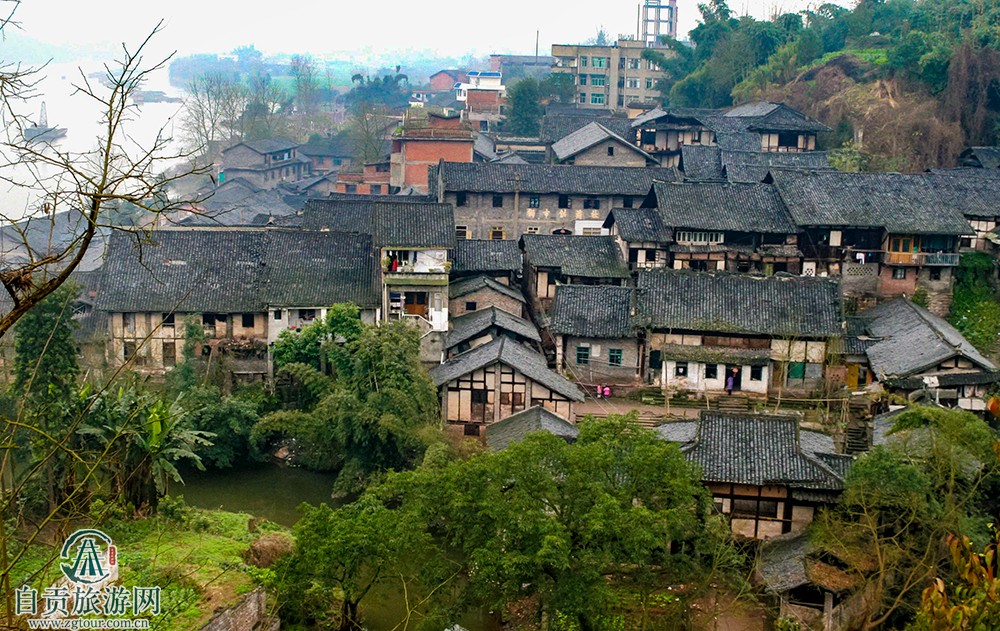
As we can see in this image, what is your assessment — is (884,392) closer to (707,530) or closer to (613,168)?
(707,530)

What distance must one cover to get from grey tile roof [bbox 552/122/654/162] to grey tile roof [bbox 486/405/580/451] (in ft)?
67.9

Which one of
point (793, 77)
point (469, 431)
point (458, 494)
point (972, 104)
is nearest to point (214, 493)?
point (469, 431)

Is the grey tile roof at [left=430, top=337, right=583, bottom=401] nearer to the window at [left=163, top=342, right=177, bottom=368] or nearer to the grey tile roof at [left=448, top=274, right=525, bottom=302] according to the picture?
the grey tile roof at [left=448, top=274, right=525, bottom=302]

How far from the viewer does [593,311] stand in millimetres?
29016

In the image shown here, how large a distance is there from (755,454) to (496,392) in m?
7.81

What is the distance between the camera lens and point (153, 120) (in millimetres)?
116000

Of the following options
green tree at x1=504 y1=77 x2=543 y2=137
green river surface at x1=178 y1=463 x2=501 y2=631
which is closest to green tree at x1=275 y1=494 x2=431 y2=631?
green river surface at x1=178 y1=463 x2=501 y2=631

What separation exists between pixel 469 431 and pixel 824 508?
31.9 ft

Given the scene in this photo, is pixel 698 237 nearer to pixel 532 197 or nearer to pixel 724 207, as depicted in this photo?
pixel 724 207

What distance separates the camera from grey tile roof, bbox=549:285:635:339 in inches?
1117

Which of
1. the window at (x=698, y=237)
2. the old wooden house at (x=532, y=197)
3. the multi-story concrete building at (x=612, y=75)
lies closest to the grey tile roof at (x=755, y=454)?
the window at (x=698, y=237)

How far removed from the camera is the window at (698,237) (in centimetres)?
3216

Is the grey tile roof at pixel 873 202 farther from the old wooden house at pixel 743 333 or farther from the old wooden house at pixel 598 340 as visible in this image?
the old wooden house at pixel 598 340

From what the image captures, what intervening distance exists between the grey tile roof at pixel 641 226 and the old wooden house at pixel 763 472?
1325cm
